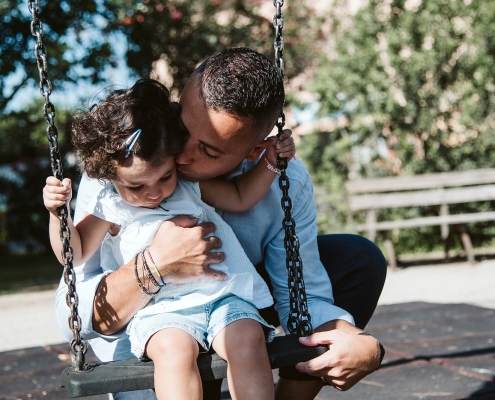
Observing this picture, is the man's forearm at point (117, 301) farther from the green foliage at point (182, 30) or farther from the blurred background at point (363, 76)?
the green foliage at point (182, 30)

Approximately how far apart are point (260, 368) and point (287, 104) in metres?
8.18

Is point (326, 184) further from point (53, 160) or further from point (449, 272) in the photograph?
point (53, 160)

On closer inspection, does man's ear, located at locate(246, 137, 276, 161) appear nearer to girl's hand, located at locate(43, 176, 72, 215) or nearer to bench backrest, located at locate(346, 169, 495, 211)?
girl's hand, located at locate(43, 176, 72, 215)

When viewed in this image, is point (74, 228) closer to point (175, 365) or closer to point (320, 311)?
point (175, 365)

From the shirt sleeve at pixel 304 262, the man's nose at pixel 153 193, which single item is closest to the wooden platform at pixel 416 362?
the shirt sleeve at pixel 304 262

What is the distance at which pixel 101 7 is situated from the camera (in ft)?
28.5

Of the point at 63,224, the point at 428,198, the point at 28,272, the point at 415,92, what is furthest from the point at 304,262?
the point at 28,272

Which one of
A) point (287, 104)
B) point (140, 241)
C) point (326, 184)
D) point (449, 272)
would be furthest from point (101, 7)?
point (140, 241)

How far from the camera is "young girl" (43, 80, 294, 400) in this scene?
1.87m

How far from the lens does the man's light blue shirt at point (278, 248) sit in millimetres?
2234

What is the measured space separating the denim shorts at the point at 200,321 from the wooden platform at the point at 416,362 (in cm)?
123

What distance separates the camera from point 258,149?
219 centimetres

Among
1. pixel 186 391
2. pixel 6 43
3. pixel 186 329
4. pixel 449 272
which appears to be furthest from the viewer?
pixel 6 43

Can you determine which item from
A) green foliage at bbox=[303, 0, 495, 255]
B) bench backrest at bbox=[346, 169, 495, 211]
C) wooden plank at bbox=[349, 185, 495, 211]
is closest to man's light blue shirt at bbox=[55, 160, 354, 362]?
wooden plank at bbox=[349, 185, 495, 211]
